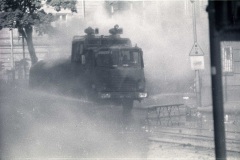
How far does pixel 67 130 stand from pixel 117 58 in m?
4.43

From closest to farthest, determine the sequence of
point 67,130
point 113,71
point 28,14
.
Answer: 1. point 67,130
2. point 113,71
3. point 28,14

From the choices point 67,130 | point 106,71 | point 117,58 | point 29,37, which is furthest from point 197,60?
point 29,37

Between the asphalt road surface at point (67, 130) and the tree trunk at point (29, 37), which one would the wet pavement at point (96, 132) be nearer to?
the asphalt road surface at point (67, 130)

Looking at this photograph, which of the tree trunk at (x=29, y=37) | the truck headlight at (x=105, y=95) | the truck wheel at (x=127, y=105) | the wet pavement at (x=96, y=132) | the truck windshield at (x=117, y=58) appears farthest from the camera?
the tree trunk at (x=29, y=37)

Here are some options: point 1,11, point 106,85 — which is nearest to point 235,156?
point 106,85

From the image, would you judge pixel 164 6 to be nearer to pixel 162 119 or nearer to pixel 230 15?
pixel 162 119

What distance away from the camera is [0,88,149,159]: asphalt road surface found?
12.4 meters

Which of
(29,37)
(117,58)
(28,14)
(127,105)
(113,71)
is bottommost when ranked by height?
(127,105)

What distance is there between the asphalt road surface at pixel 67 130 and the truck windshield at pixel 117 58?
1621 mm

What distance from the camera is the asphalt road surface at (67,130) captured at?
1235 centimetres

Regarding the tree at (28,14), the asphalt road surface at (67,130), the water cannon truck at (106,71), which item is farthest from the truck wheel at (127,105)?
the tree at (28,14)

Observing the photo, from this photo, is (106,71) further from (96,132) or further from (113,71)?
(96,132)

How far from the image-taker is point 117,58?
19469 mm

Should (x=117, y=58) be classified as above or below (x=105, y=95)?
above
